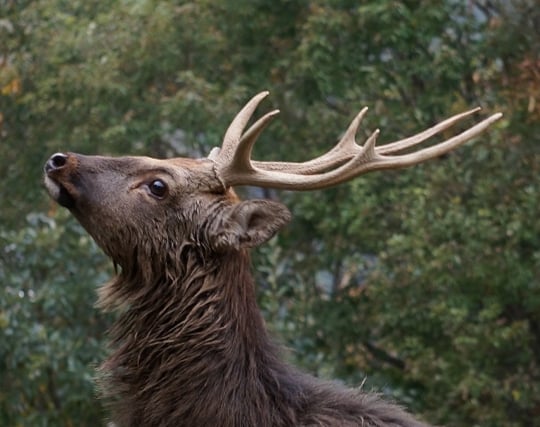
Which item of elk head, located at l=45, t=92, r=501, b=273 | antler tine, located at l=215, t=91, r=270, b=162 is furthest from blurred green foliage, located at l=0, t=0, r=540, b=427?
elk head, located at l=45, t=92, r=501, b=273

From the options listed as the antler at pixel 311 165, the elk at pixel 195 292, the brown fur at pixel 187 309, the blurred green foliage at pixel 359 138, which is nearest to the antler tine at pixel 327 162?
the antler at pixel 311 165

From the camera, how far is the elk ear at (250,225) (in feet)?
20.9

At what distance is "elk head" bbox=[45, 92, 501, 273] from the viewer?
6398mm

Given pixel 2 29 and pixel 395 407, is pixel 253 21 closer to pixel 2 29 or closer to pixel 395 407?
pixel 2 29

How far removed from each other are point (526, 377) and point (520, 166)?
1.71m

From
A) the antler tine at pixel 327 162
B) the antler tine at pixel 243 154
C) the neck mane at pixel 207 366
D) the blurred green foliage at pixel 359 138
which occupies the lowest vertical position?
the blurred green foliage at pixel 359 138

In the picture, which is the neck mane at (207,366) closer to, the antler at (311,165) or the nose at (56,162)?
the antler at (311,165)

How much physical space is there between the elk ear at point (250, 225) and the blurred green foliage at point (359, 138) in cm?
481

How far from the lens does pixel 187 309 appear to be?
6.33 metres

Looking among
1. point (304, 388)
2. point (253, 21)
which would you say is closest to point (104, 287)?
point (304, 388)

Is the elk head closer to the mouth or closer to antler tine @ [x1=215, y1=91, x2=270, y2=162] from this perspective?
the mouth

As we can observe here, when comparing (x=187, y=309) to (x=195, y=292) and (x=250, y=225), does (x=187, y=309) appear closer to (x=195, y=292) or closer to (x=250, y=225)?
(x=195, y=292)

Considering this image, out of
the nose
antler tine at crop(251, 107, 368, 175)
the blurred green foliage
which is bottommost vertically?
the blurred green foliage

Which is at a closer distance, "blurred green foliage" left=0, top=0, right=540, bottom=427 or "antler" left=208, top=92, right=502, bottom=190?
"antler" left=208, top=92, right=502, bottom=190
